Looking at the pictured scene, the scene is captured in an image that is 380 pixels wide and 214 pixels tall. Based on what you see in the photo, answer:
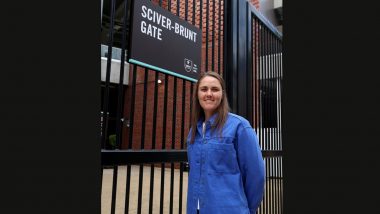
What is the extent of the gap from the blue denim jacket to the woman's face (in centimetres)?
14

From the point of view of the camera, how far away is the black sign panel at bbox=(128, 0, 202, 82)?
6.09 ft

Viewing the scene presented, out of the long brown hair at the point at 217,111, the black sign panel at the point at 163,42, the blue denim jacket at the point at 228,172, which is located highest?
the black sign panel at the point at 163,42

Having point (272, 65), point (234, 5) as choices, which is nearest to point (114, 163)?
point (234, 5)

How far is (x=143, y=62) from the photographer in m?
1.89

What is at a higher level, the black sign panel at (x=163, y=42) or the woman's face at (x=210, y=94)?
the black sign panel at (x=163, y=42)

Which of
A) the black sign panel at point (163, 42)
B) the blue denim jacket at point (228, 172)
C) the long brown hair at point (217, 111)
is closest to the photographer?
the blue denim jacket at point (228, 172)

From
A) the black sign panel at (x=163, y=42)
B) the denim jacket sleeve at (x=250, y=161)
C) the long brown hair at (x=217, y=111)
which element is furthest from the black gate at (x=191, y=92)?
the denim jacket sleeve at (x=250, y=161)

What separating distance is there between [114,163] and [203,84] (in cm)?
66

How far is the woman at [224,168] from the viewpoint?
5.26ft

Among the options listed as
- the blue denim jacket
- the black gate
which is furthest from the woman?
the black gate

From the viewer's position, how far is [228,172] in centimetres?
163

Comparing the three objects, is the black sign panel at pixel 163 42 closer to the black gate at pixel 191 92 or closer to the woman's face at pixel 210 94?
the black gate at pixel 191 92

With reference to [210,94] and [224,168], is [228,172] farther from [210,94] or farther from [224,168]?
[210,94]

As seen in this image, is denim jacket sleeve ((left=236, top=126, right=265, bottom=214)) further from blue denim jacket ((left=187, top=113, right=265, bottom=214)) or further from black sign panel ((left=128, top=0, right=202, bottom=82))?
black sign panel ((left=128, top=0, right=202, bottom=82))
